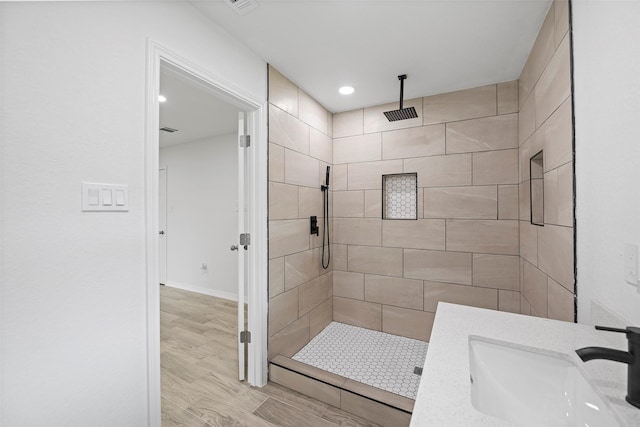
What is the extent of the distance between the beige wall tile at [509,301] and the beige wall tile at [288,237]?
180cm

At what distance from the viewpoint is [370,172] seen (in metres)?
2.99

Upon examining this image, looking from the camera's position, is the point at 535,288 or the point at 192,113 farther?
the point at 192,113

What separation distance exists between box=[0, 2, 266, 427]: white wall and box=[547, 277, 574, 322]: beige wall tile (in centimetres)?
210

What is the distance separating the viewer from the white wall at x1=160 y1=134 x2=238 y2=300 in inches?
164

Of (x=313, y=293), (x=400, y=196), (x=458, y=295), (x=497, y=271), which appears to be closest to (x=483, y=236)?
(x=497, y=271)

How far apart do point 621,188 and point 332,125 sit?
2599 mm

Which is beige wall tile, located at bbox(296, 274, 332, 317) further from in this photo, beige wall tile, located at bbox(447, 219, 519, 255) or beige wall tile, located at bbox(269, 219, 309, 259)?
beige wall tile, located at bbox(447, 219, 519, 255)

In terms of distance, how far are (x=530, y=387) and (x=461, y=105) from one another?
2.42m

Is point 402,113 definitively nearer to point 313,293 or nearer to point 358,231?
point 358,231

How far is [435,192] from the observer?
8.86 feet

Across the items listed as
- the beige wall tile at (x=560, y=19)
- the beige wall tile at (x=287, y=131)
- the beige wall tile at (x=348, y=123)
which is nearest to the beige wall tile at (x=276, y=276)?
the beige wall tile at (x=287, y=131)

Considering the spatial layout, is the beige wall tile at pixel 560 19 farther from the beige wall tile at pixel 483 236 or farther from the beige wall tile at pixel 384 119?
the beige wall tile at pixel 483 236

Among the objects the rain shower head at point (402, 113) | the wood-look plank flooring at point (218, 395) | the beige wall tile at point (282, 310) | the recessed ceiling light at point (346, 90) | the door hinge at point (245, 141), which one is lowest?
the wood-look plank flooring at point (218, 395)

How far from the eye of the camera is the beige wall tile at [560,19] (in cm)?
138
